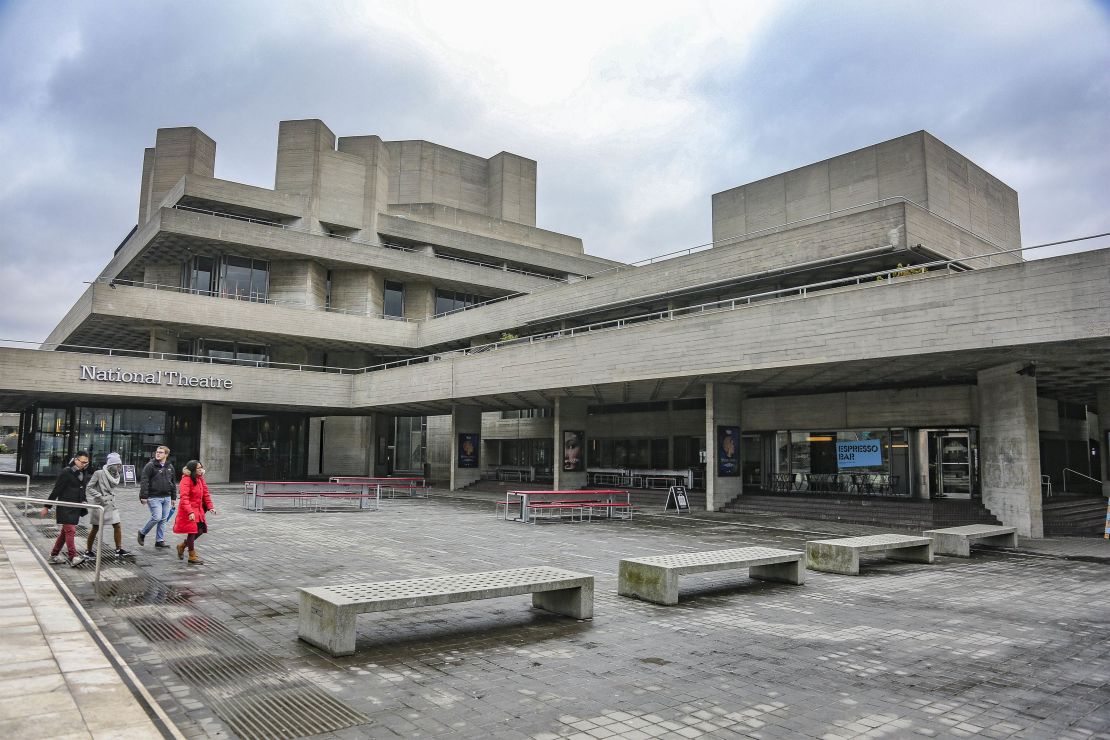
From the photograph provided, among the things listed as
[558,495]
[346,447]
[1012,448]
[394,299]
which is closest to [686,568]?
[558,495]

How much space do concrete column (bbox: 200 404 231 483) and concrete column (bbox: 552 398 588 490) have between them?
1897cm

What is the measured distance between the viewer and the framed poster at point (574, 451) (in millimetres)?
29750

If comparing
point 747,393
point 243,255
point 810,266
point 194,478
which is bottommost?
point 194,478

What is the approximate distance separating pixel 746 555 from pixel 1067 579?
5269mm

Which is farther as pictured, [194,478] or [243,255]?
[243,255]

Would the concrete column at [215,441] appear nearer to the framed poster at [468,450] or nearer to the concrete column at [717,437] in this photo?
the framed poster at [468,450]

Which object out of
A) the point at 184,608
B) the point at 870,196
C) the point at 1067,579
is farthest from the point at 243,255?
the point at 1067,579

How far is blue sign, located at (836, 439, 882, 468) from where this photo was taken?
23.2 meters

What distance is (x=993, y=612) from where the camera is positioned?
318 inches

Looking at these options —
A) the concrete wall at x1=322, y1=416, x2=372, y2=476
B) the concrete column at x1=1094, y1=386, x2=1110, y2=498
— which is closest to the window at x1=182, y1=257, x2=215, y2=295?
the concrete wall at x1=322, y1=416, x2=372, y2=476

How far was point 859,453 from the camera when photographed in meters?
A: 23.7

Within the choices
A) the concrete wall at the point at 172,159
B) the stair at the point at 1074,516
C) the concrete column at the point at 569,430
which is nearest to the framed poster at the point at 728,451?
the concrete column at the point at 569,430

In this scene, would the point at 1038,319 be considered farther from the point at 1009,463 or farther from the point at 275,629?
the point at 275,629

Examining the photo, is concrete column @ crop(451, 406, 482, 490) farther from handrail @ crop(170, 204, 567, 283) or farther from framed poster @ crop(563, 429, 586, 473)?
handrail @ crop(170, 204, 567, 283)
